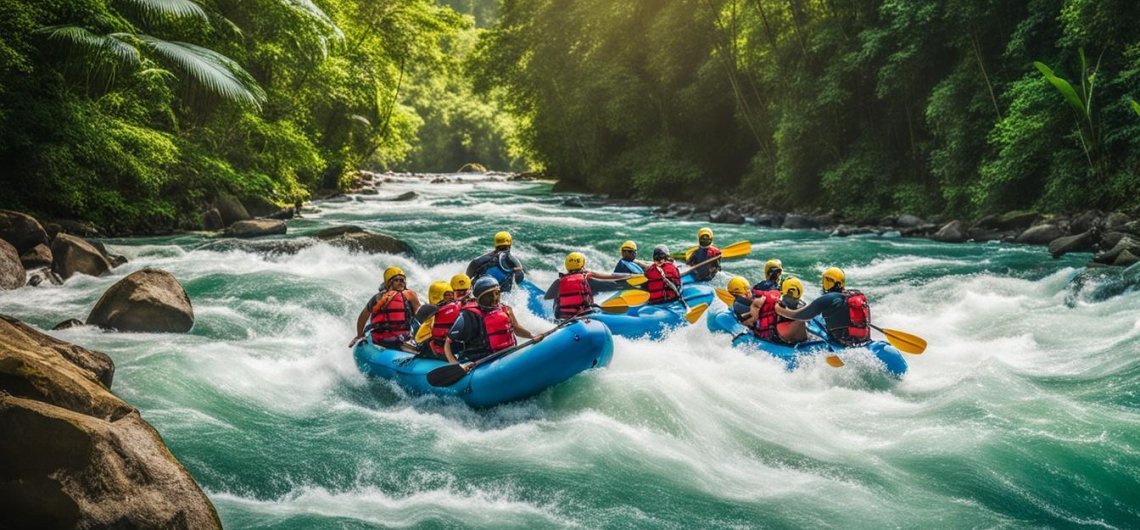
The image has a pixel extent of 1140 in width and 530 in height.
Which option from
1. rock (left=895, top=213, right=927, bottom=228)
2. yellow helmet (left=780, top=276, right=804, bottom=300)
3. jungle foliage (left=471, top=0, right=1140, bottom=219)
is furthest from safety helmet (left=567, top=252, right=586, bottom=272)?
rock (left=895, top=213, right=927, bottom=228)

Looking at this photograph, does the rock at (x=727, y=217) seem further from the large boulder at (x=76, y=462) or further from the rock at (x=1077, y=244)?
the large boulder at (x=76, y=462)

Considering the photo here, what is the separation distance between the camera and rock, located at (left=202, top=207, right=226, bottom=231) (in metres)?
14.6

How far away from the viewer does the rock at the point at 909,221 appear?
15.5 metres

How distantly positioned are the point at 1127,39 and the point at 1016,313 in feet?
18.2

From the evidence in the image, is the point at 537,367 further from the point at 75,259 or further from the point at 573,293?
the point at 75,259

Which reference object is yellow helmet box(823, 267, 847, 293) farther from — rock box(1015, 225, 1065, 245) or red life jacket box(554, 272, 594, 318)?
rock box(1015, 225, 1065, 245)

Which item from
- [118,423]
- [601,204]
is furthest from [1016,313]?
[601,204]

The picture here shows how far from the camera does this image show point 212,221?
48.3 ft

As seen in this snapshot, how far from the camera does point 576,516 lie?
453 cm

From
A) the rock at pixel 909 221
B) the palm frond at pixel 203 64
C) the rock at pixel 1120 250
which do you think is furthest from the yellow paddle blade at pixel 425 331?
the rock at pixel 909 221

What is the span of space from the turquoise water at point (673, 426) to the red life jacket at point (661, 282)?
2.16 ft

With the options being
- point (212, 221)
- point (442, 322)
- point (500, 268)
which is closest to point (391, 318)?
point (442, 322)

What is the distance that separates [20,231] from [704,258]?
345 inches

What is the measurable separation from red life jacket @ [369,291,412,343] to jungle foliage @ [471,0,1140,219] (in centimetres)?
910
